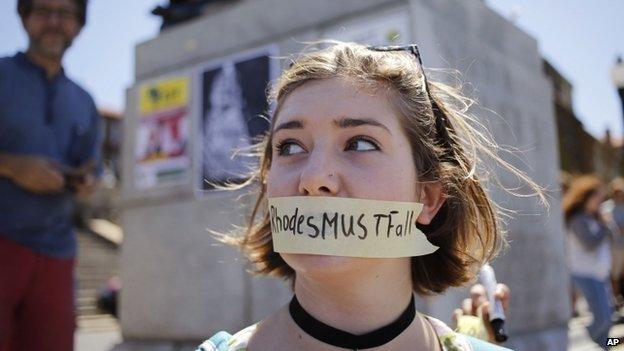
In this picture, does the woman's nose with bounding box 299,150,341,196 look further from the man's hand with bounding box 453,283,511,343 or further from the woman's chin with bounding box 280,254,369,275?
the man's hand with bounding box 453,283,511,343

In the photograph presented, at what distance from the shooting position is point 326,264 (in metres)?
1.14

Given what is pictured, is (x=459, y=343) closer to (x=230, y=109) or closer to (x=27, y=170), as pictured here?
(x=27, y=170)

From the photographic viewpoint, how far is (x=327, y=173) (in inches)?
45.4

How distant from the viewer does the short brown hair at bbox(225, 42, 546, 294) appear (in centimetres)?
133

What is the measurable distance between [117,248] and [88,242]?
1317 mm

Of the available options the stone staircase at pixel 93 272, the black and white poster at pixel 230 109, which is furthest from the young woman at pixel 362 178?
the stone staircase at pixel 93 272

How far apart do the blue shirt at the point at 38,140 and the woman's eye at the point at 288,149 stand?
1.56 m

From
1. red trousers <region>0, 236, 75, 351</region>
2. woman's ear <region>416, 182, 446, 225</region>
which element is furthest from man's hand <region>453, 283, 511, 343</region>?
red trousers <region>0, 236, 75, 351</region>

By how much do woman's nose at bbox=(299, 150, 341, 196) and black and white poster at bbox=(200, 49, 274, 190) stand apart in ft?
9.43

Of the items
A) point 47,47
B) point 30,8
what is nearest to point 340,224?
point 47,47

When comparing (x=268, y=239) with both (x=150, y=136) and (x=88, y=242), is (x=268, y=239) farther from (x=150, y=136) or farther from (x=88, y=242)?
(x=88, y=242)

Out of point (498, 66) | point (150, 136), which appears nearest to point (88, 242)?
point (150, 136)

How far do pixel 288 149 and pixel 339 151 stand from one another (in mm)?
152

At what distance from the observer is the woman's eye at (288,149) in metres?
1.27
